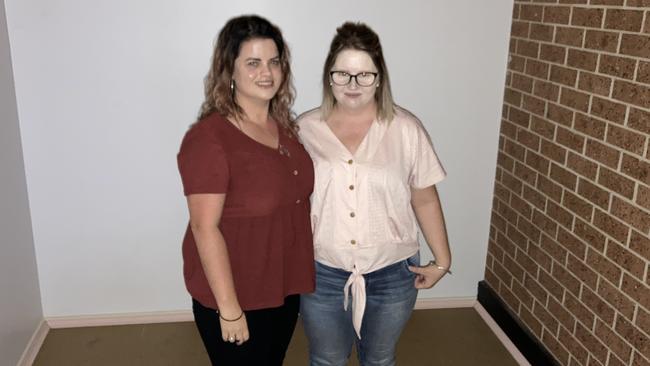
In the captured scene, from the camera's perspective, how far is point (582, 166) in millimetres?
2174

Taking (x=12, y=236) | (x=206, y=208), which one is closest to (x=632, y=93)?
(x=206, y=208)

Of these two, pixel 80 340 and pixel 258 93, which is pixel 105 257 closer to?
pixel 80 340

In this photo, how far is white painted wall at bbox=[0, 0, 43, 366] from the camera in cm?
240

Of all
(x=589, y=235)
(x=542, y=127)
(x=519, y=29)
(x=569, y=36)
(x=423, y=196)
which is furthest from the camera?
(x=519, y=29)

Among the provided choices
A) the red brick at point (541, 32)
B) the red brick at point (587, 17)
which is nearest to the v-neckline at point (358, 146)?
the red brick at point (587, 17)

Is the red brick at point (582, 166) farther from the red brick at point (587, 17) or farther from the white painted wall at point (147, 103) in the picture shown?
the white painted wall at point (147, 103)

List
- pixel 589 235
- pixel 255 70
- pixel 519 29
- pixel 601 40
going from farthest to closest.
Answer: pixel 519 29 → pixel 589 235 → pixel 601 40 → pixel 255 70

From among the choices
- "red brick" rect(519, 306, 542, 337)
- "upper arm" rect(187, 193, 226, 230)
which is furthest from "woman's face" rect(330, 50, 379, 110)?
"red brick" rect(519, 306, 542, 337)

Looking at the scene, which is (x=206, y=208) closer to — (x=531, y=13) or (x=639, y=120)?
(x=639, y=120)

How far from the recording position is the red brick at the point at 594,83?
2.00 meters

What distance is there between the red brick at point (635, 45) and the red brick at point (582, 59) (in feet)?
0.53

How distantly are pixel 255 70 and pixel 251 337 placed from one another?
798 millimetres

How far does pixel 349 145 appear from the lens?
70.6 inches

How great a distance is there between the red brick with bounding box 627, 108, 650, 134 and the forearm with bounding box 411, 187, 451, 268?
68cm
